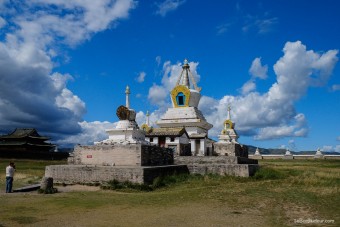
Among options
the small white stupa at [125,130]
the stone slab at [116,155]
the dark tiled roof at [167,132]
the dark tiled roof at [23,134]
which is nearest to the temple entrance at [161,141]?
the dark tiled roof at [167,132]

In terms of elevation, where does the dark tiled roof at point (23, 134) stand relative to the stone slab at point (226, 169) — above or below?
above

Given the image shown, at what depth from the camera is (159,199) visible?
12.2m

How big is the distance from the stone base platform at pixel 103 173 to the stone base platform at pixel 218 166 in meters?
3.45

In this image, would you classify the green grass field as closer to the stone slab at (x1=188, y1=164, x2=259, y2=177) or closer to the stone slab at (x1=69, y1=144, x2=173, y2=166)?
the stone slab at (x1=69, y1=144, x2=173, y2=166)

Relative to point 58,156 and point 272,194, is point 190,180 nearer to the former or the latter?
point 272,194

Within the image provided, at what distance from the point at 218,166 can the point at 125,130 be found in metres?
6.16

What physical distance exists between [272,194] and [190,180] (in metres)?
6.20

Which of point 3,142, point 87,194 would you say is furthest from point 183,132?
point 3,142

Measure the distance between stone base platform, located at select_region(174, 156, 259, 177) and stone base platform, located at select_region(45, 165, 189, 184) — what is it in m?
3.45

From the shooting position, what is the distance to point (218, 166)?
20.3 m

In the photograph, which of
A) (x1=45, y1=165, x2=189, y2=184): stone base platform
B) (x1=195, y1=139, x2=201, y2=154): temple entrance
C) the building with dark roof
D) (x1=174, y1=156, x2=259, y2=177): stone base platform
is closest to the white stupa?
(x1=195, y1=139, x2=201, y2=154): temple entrance

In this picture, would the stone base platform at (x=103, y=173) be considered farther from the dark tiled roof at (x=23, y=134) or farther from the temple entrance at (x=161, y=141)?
the dark tiled roof at (x=23, y=134)

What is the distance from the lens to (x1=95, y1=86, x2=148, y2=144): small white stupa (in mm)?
20938

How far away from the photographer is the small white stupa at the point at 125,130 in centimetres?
2094
